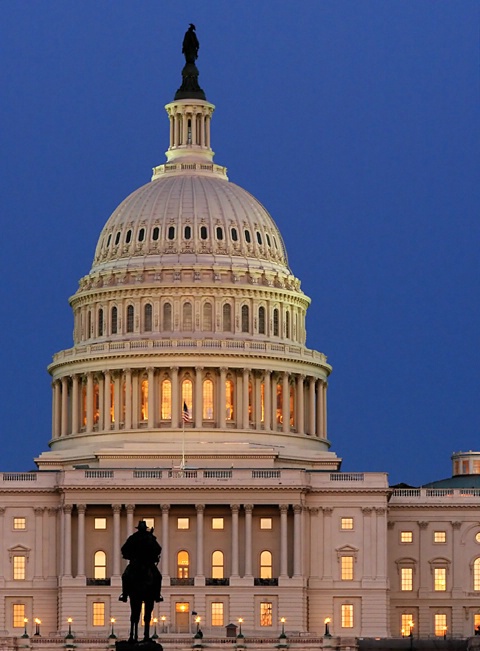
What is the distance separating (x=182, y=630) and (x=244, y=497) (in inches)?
478

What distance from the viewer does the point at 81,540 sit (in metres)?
199

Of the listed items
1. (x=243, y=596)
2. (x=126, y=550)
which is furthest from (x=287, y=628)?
(x=126, y=550)

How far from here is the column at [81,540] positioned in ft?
650

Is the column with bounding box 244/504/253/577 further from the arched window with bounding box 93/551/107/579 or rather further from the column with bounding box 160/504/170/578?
the arched window with bounding box 93/551/107/579

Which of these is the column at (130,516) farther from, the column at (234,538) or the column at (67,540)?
the column at (234,538)

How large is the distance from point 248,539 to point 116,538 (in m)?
9.89

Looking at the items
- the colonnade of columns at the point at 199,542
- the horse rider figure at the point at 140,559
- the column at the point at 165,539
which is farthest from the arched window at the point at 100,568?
the horse rider figure at the point at 140,559

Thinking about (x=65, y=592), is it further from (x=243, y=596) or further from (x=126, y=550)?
(x=126, y=550)

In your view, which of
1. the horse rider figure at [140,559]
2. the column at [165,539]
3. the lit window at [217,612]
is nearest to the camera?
the horse rider figure at [140,559]

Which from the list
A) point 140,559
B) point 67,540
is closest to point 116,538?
point 67,540

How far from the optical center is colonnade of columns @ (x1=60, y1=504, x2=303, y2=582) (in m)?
198

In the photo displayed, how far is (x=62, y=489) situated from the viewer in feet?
655

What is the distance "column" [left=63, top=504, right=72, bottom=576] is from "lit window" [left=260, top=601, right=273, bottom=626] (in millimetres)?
14583

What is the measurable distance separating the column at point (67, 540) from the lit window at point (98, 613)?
10.7 feet
